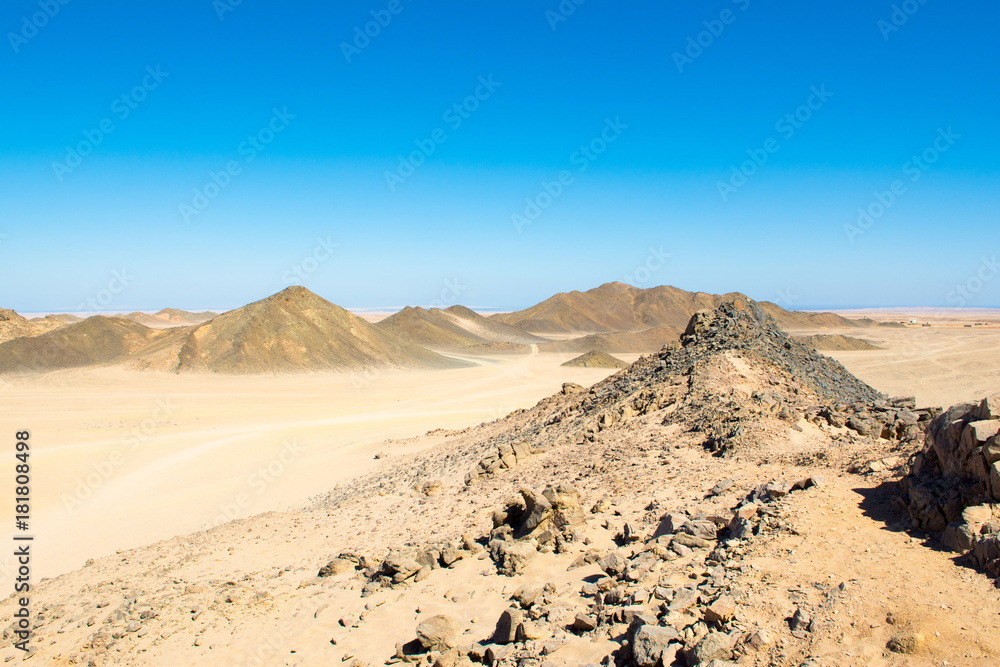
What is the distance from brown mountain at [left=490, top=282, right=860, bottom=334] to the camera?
104500mm

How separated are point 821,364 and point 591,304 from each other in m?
99.1

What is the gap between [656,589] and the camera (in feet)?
18.4

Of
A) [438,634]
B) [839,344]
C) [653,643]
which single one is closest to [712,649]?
[653,643]

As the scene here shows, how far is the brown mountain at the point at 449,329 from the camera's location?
7850cm

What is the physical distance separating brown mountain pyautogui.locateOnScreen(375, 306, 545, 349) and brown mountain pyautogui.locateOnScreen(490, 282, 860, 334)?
913 cm

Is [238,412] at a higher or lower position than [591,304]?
lower

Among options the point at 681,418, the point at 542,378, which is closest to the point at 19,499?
the point at 681,418

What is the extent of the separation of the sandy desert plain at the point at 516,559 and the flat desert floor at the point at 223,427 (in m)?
0.17

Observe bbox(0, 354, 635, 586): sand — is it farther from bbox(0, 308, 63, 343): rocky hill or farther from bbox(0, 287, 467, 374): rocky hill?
bbox(0, 308, 63, 343): rocky hill

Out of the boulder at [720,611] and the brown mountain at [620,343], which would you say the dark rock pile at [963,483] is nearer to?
the boulder at [720,611]

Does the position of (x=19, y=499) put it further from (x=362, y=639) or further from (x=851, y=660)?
(x=851, y=660)

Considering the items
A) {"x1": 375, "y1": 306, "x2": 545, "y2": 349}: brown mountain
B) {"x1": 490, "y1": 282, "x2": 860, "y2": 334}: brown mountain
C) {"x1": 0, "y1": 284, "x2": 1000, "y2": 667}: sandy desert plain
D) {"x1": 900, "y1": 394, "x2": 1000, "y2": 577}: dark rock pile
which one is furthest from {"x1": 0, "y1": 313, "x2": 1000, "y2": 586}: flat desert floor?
{"x1": 490, "y1": 282, "x2": 860, "y2": 334}: brown mountain

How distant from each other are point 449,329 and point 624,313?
40943 millimetres

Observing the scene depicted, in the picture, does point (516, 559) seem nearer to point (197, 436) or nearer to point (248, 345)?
point (197, 436)
